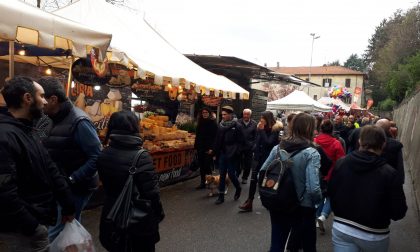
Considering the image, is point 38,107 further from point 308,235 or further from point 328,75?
point 328,75

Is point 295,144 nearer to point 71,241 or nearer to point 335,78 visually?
point 71,241

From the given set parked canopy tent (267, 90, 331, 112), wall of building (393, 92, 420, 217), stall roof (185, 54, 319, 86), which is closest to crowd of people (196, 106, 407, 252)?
wall of building (393, 92, 420, 217)

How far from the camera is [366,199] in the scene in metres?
2.79

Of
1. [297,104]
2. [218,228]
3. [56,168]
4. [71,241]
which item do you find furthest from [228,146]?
[297,104]

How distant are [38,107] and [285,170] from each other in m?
2.12

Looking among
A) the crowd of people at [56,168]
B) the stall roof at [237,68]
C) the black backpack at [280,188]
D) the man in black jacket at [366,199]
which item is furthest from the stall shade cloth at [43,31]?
the stall roof at [237,68]

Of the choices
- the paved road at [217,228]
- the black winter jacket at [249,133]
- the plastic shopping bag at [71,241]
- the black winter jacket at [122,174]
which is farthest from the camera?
the black winter jacket at [249,133]

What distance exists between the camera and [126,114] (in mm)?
2941

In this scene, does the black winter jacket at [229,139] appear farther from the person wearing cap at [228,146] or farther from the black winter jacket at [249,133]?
the black winter jacket at [249,133]

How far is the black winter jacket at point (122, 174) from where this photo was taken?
9.18 ft

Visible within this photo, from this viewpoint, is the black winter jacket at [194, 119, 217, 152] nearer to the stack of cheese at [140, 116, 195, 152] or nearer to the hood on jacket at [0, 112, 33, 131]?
the stack of cheese at [140, 116, 195, 152]

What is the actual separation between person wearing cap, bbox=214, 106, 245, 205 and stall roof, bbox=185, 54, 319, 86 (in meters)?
5.79

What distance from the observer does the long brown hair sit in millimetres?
3549

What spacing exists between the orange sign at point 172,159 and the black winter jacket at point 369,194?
18.0 feet
